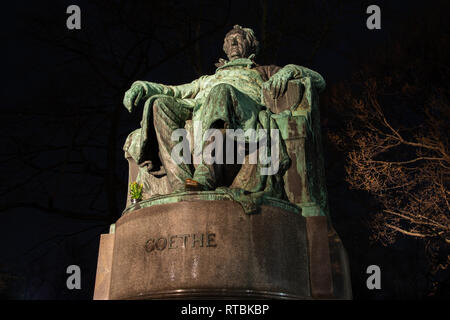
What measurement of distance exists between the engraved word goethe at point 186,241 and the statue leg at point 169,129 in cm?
71

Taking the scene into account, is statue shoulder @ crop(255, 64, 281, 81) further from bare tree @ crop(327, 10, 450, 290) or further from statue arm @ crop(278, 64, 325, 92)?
bare tree @ crop(327, 10, 450, 290)

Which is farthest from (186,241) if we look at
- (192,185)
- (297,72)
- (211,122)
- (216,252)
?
(297,72)

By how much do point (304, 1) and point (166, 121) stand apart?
31.4 feet

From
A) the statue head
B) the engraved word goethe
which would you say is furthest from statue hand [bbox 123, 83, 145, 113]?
the engraved word goethe

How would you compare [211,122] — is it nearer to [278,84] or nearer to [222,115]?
[222,115]

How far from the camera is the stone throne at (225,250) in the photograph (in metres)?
3.99

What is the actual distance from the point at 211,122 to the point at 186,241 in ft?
3.91

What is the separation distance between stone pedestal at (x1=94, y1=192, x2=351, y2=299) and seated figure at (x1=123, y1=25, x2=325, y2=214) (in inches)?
9.4

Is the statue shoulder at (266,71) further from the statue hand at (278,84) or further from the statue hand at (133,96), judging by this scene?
the statue hand at (133,96)

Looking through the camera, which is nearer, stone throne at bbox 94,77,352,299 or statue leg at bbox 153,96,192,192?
stone throne at bbox 94,77,352,299

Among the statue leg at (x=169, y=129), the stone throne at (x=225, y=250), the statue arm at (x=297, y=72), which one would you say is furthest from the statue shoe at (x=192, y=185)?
the statue arm at (x=297, y=72)

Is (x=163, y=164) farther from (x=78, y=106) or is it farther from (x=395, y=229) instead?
(x=78, y=106)

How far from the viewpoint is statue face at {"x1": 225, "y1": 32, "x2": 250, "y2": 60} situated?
6.35m
